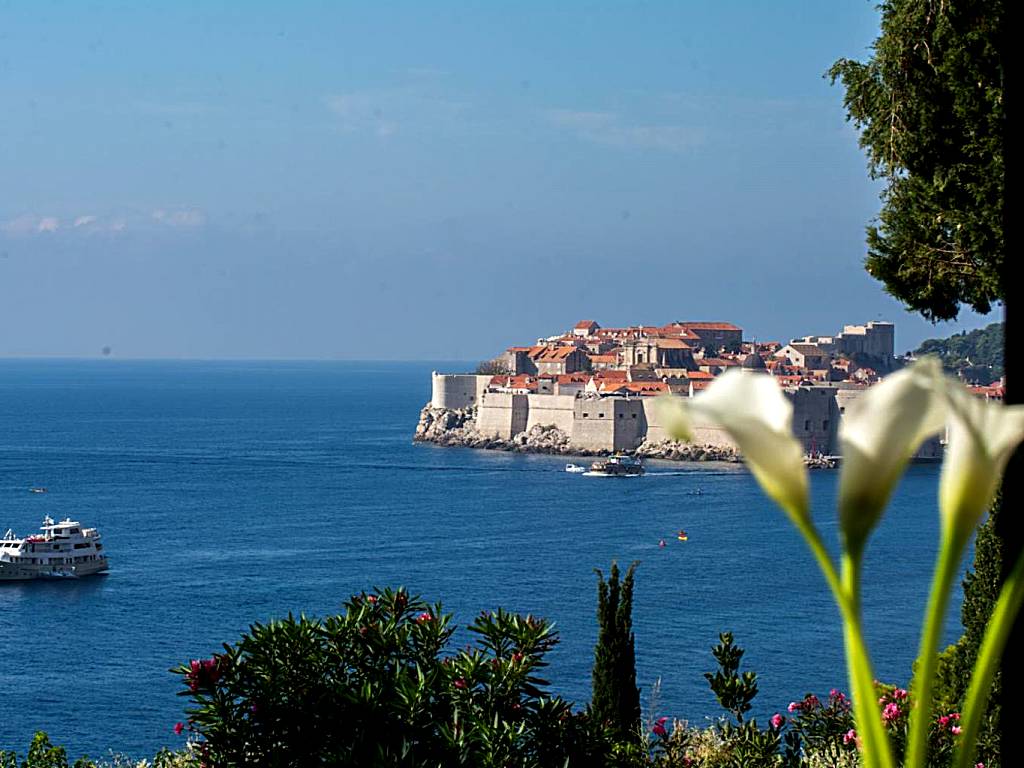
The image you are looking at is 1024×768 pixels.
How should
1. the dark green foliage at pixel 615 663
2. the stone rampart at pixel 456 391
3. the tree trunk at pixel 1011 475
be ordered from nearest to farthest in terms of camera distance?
1. the tree trunk at pixel 1011 475
2. the dark green foliage at pixel 615 663
3. the stone rampart at pixel 456 391

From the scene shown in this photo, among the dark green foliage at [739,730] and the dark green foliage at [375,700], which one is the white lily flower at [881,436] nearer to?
the dark green foliage at [375,700]

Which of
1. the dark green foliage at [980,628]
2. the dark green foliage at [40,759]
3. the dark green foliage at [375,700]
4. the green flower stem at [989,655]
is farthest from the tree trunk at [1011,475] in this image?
the dark green foliage at [40,759]

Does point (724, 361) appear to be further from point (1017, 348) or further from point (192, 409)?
point (1017, 348)

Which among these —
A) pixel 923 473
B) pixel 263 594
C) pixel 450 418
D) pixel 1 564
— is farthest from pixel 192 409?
pixel 263 594

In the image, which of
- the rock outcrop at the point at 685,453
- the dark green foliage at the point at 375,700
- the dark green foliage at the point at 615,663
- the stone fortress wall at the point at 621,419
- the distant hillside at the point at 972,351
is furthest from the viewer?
the distant hillside at the point at 972,351

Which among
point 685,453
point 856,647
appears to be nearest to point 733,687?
point 856,647

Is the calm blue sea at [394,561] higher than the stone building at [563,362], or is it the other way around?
the stone building at [563,362]
